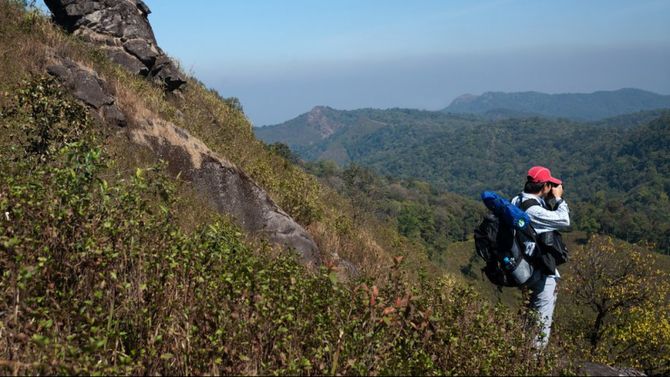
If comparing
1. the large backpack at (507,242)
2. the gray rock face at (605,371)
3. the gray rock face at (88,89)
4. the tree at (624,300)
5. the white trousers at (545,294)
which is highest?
the gray rock face at (88,89)

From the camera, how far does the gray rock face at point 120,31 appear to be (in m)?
17.6

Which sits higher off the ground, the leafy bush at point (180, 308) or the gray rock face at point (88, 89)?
the gray rock face at point (88, 89)

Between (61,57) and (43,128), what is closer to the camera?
(43,128)

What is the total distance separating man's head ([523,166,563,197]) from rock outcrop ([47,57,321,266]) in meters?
5.82

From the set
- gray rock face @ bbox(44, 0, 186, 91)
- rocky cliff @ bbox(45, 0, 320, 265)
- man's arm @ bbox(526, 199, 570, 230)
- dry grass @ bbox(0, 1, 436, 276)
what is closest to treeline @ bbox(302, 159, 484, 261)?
gray rock face @ bbox(44, 0, 186, 91)

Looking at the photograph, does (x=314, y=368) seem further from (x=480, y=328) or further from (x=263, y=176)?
(x=263, y=176)

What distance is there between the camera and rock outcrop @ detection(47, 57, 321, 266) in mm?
11008

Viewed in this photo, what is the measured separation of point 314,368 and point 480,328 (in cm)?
159

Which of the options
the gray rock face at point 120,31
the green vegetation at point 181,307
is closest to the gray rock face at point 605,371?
the green vegetation at point 181,307

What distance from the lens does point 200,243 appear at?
417 centimetres

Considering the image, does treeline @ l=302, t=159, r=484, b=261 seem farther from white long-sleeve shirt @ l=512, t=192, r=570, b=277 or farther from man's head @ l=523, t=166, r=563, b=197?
white long-sleeve shirt @ l=512, t=192, r=570, b=277

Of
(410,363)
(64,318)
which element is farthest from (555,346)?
(64,318)

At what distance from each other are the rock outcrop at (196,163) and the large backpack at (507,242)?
561cm

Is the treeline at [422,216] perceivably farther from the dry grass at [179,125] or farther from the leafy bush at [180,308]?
the leafy bush at [180,308]
